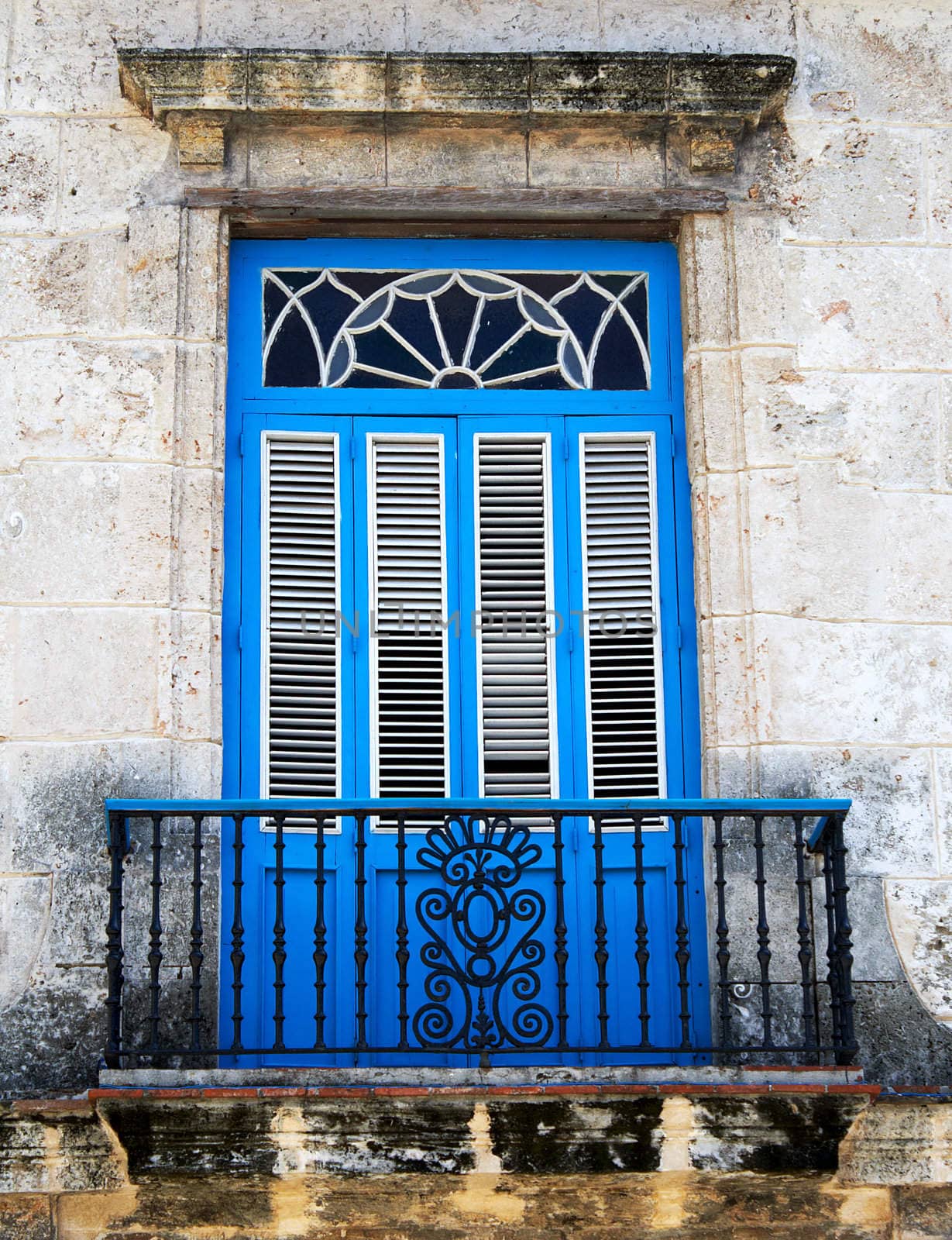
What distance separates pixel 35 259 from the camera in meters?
7.12

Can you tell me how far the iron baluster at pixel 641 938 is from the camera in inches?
244

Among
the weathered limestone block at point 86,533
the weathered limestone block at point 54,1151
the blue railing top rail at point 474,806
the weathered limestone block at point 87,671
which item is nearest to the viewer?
the weathered limestone block at point 54,1151

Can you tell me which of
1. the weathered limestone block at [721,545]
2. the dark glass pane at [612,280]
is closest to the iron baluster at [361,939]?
the weathered limestone block at [721,545]

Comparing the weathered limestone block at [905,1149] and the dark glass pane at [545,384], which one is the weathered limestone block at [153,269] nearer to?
the dark glass pane at [545,384]

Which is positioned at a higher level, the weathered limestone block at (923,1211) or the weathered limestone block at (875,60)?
the weathered limestone block at (875,60)

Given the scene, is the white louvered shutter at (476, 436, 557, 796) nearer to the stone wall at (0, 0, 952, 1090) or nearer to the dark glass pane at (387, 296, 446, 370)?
the dark glass pane at (387, 296, 446, 370)

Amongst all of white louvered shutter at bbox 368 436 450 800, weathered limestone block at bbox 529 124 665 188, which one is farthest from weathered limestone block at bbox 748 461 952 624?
weathered limestone block at bbox 529 124 665 188

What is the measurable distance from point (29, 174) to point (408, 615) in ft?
6.76

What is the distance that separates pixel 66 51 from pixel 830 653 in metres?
3.46

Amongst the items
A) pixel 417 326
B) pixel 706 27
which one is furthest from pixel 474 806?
pixel 706 27

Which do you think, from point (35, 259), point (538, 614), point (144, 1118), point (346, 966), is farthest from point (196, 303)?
point (144, 1118)

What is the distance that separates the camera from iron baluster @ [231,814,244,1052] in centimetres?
616

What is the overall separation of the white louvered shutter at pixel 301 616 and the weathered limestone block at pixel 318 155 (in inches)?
36.9

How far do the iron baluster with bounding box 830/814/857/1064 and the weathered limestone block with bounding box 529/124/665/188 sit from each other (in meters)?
2.47
